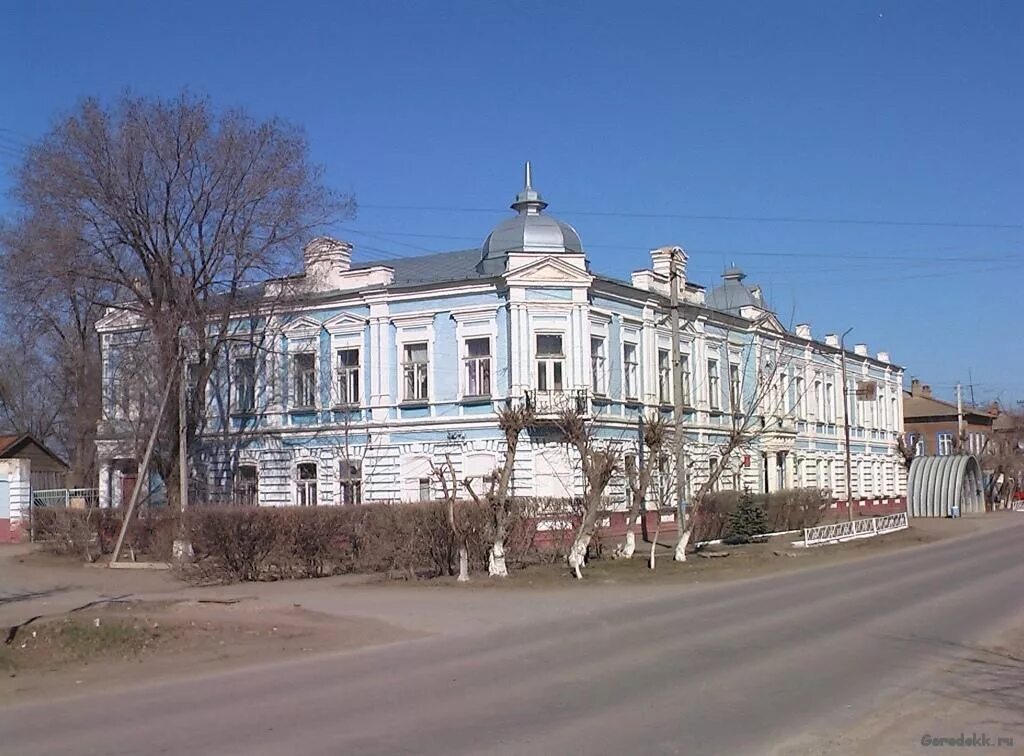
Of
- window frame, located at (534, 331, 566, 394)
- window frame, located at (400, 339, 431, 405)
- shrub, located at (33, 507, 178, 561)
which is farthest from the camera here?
window frame, located at (400, 339, 431, 405)

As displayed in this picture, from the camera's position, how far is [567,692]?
10.9m

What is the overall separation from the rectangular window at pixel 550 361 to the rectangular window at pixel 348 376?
24.2 ft

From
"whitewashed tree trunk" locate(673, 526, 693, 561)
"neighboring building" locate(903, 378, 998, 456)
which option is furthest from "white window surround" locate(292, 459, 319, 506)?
"neighboring building" locate(903, 378, 998, 456)

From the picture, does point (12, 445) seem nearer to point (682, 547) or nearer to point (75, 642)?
point (682, 547)

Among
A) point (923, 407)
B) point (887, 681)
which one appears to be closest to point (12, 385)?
point (887, 681)

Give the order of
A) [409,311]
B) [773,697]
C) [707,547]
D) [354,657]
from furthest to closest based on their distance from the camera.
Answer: [409,311] < [707,547] < [354,657] < [773,697]

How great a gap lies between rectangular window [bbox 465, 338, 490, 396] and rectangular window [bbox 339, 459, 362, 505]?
17.1ft

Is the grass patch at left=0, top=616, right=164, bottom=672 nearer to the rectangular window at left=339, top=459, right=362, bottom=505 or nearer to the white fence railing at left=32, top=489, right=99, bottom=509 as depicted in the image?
the rectangular window at left=339, top=459, right=362, bottom=505

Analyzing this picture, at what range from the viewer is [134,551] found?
30875 mm

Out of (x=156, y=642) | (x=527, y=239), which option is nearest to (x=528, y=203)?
(x=527, y=239)

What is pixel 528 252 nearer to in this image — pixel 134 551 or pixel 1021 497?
pixel 134 551

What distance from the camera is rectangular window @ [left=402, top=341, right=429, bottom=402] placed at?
130 feet

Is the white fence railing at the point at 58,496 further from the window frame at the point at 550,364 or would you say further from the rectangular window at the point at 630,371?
the rectangular window at the point at 630,371

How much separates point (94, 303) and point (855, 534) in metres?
26.7
